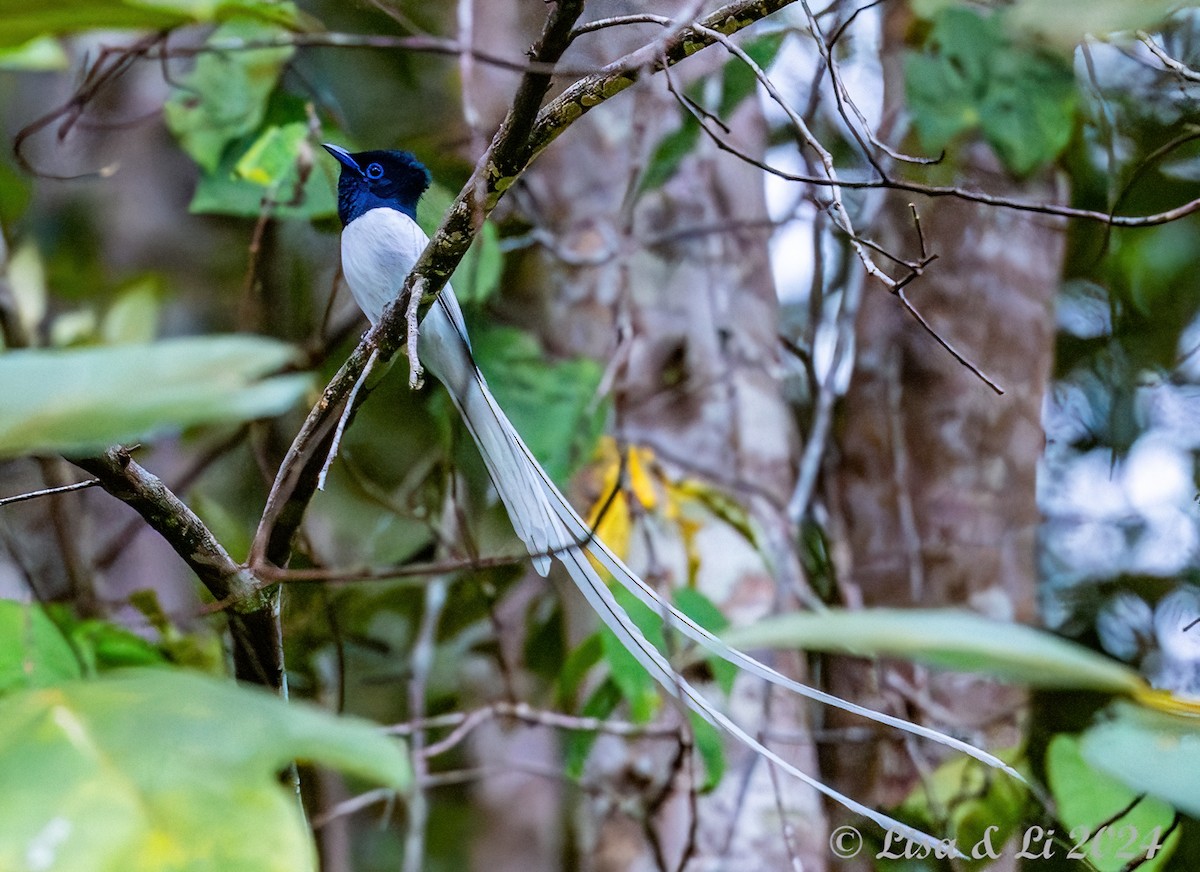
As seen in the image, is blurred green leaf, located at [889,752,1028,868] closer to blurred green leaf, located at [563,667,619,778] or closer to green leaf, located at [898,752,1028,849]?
green leaf, located at [898,752,1028,849]

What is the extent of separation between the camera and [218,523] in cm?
193

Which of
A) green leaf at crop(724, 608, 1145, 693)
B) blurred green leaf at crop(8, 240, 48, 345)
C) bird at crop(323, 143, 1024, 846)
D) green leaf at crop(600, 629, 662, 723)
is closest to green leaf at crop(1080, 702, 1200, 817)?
green leaf at crop(724, 608, 1145, 693)

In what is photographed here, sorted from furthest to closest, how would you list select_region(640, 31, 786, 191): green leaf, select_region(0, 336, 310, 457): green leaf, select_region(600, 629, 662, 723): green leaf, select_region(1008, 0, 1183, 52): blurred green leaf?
select_region(640, 31, 786, 191): green leaf < select_region(600, 629, 662, 723): green leaf < select_region(1008, 0, 1183, 52): blurred green leaf < select_region(0, 336, 310, 457): green leaf

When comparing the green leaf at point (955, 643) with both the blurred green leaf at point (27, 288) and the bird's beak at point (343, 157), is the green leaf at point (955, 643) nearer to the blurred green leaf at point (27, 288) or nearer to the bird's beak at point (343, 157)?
the bird's beak at point (343, 157)

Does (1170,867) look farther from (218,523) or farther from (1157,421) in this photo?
(218,523)

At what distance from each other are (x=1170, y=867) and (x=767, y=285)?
3.99 ft

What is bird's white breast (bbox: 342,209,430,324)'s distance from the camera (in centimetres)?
169

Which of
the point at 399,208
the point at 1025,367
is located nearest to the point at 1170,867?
the point at 1025,367

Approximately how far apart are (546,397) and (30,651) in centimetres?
90

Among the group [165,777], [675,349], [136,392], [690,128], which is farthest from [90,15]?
[675,349]

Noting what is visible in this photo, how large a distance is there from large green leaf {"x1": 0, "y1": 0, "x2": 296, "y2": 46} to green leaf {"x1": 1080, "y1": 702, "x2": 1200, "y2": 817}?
480 mm

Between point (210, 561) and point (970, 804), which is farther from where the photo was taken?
point (970, 804)

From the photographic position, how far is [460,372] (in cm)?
165

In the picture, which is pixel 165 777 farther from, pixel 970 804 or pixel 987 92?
pixel 987 92
